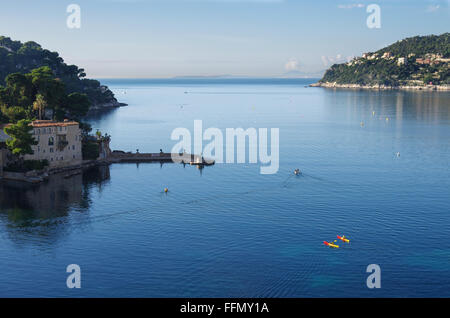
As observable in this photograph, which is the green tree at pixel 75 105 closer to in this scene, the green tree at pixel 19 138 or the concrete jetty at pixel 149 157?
the concrete jetty at pixel 149 157

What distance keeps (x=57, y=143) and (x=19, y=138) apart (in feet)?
44.2

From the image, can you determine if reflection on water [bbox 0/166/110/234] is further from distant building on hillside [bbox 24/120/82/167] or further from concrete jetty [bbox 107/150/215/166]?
concrete jetty [bbox 107/150/215/166]

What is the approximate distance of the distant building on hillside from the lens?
126375 millimetres

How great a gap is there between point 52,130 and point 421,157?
111m

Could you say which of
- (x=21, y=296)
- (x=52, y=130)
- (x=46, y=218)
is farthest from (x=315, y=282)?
(x=52, y=130)

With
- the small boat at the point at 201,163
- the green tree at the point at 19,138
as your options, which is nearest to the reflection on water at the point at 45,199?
the green tree at the point at 19,138

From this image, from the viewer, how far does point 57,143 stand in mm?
132000

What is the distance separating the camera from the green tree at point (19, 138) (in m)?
119

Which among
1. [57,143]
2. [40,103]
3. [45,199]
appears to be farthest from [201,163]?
[40,103]

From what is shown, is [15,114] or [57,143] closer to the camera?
[57,143]

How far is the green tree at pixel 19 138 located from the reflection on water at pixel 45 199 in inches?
321

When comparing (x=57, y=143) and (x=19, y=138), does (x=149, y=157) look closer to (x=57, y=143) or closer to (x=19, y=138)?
(x=57, y=143)

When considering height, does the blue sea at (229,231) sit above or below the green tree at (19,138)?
below
